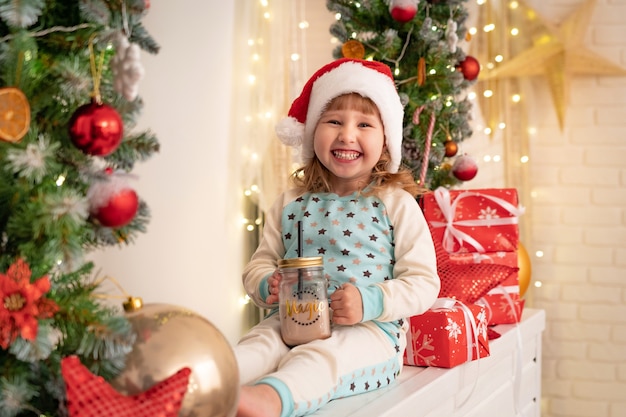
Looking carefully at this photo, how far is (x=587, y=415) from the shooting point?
3.56 meters

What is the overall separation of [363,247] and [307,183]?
299 mm

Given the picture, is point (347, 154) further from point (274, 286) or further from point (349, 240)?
point (274, 286)

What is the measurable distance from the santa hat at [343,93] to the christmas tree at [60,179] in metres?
0.91

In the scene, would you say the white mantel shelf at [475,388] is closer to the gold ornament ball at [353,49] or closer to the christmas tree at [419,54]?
the christmas tree at [419,54]

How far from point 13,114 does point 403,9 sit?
6.06 ft

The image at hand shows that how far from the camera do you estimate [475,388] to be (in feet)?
7.54

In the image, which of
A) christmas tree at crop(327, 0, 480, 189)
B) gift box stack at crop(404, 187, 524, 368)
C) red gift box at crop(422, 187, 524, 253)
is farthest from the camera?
christmas tree at crop(327, 0, 480, 189)

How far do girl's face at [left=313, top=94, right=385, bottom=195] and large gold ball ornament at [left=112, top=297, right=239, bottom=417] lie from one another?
2.93 ft

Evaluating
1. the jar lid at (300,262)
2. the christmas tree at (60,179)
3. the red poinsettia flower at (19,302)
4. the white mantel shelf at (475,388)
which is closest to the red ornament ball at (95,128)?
the christmas tree at (60,179)

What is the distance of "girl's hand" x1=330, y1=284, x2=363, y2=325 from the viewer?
5.95ft

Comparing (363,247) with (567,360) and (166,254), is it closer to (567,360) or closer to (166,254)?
(166,254)

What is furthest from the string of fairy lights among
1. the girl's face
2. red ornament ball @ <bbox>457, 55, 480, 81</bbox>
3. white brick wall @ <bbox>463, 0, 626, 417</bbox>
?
the girl's face

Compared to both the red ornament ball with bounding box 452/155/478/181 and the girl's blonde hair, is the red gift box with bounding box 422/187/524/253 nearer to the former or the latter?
the red ornament ball with bounding box 452/155/478/181

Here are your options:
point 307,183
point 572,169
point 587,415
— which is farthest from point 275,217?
point 587,415
